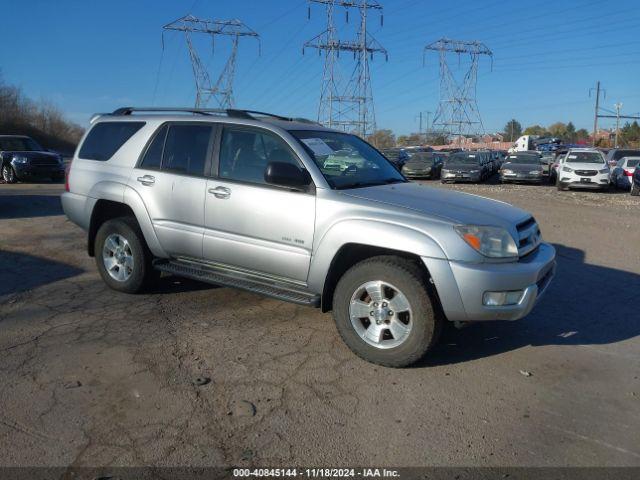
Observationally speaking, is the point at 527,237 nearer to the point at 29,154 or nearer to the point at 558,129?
the point at 29,154

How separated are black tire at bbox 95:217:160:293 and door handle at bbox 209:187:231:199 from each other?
3.70 ft

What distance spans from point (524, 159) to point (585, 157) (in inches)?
155

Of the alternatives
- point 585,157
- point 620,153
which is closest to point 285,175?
point 585,157

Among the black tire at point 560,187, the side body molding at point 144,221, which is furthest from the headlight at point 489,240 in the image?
the black tire at point 560,187

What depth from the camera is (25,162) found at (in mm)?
18438

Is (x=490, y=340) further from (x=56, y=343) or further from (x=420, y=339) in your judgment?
(x=56, y=343)

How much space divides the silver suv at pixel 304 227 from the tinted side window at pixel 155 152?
0.01 m

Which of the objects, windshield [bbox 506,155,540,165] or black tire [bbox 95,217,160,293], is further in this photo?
windshield [bbox 506,155,540,165]

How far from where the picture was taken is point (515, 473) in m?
2.84

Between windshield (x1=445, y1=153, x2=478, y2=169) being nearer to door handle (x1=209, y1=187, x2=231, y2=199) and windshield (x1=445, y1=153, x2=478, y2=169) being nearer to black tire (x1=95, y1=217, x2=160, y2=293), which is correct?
black tire (x1=95, y1=217, x2=160, y2=293)

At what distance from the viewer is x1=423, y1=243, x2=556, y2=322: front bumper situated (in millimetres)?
3742

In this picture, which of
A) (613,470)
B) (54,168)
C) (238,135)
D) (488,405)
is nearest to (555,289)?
(488,405)

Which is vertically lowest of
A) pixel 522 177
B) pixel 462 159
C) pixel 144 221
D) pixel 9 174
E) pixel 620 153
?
pixel 144 221

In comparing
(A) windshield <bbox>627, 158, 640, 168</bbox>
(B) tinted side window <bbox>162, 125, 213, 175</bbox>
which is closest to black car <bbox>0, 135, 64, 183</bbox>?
(B) tinted side window <bbox>162, 125, 213, 175</bbox>
